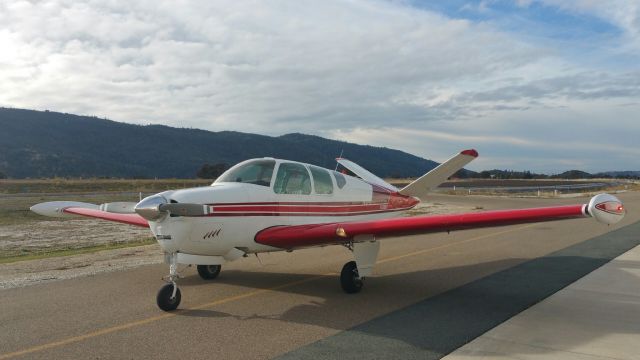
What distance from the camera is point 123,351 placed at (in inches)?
215

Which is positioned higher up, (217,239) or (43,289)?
(217,239)

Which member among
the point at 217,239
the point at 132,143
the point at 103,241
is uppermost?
the point at 132,143

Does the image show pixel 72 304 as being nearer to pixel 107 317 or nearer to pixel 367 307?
pixel 107 317

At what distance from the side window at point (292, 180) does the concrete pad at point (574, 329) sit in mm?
3950

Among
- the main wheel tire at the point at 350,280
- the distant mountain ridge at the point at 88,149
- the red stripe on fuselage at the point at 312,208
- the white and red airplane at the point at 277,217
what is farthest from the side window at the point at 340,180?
the distant mountain ridge at the point at 88,149

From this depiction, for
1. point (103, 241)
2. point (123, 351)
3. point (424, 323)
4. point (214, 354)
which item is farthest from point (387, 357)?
point (103, 241)

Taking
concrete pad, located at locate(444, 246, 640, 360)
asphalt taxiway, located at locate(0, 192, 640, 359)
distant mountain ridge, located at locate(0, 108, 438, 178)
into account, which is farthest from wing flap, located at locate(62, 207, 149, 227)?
distant mountain ridge, located at locate(0, 108, 438, 178)

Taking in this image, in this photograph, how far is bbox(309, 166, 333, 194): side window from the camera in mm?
9214

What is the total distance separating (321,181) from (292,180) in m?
0.81

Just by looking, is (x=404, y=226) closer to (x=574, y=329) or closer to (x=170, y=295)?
(x=574, y=329)

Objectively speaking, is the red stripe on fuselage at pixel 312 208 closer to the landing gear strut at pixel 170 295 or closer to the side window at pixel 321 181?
the side window at pixel 321 181

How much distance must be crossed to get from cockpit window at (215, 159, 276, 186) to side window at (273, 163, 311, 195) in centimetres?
17

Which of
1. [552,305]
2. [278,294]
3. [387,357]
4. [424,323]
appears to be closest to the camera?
[387,357]

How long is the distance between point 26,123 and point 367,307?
182 meters
